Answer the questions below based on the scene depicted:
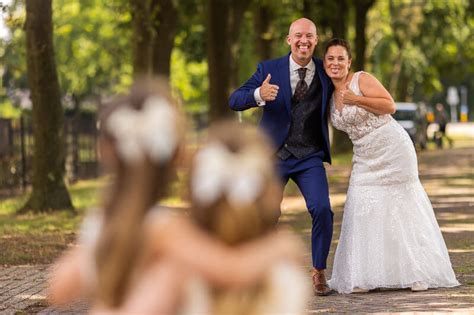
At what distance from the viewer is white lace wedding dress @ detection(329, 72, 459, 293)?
11.1 m

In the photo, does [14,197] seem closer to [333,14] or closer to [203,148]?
[333,14]

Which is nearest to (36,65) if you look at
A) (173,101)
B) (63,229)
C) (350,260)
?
(63,229)

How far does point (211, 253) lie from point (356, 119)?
7333 mm

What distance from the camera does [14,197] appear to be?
2844cm

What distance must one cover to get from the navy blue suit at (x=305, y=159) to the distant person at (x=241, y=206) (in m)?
6.52

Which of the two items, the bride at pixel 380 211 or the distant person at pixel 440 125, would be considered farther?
the distant person at pixel 440 125

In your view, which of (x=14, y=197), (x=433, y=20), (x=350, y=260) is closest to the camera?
(x=350, y=260)

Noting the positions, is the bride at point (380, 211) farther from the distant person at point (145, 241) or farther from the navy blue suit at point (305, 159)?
the distant person at point (145, 241)

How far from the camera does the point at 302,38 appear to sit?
34.9 ft

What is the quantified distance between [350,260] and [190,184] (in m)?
7.18

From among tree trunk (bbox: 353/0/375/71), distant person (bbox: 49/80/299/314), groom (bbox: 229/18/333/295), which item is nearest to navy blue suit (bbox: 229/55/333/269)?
groom (bbox: 229/18/333/295)

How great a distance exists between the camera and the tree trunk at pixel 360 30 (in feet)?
149

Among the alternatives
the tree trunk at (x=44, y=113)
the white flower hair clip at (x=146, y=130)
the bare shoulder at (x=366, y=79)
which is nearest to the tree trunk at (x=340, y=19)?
the tree trunk at (x=44, y=113)

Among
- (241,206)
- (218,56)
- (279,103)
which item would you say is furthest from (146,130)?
(218,56)
